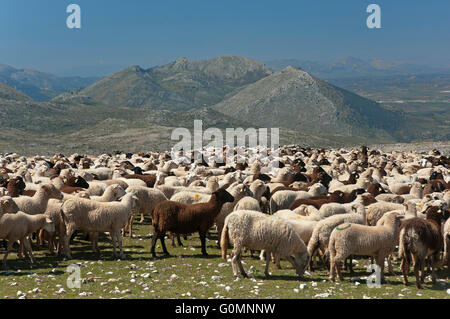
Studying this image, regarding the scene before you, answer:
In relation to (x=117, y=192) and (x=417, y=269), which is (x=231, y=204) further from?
(x=417, y=269)

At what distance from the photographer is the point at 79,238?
17.7 metres

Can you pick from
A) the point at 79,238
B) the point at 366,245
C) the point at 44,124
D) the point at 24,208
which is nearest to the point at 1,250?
the point at 24,208

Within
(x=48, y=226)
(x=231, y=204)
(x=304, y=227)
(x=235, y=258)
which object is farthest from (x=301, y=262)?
(x=48, y=226)

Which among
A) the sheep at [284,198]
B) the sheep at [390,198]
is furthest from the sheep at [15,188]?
the sheep at [390,198]

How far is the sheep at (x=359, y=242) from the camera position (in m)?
12.1

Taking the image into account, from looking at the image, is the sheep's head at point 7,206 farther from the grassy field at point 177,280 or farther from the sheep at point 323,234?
the sheep at point 323,234

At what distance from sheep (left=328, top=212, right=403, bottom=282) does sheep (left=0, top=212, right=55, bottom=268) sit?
821 cm

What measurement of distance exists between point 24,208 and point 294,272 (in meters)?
8.75

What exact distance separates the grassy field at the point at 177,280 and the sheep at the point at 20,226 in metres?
0.70

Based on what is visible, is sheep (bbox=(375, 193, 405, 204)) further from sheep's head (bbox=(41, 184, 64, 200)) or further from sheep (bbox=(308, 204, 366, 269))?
sheep's head (bbox=(41, 184, 64, 200))

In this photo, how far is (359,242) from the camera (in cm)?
1211

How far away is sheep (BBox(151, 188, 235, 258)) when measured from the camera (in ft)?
48.3

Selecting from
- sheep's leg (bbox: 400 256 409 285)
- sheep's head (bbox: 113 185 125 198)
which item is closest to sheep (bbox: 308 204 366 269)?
sheep's leg (bbox: 400 256 409 285)

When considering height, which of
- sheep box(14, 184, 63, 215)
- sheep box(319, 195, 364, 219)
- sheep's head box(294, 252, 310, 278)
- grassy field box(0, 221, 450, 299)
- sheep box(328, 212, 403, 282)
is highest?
sheep box(14, 184, 63, 215)
